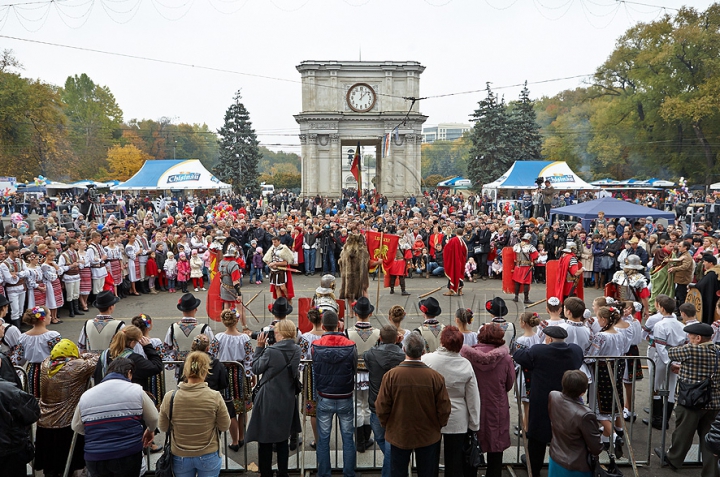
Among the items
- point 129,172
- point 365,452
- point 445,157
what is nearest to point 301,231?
point 365,452

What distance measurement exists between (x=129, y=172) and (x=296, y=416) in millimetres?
74957

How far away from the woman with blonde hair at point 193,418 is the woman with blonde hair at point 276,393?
743mm

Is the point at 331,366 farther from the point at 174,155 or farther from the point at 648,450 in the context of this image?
the point at 174,155

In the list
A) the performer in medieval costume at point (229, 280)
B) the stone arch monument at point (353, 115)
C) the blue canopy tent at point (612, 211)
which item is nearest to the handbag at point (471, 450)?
the performer in medieval costume at point (229, 280)

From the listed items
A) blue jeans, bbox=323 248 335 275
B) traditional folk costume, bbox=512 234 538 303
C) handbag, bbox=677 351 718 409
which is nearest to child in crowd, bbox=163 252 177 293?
blue jeans, bbox=323 248 335 275

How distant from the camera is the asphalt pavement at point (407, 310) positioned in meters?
6.41

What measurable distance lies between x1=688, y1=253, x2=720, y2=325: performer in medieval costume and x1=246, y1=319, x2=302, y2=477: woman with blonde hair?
880 cm

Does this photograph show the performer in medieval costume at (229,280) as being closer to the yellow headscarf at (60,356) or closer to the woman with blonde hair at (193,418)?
the yellow headscarf at (60,356)

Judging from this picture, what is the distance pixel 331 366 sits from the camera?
5770 mm

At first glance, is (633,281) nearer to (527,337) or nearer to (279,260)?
(527,337)

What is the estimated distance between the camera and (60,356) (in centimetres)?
529

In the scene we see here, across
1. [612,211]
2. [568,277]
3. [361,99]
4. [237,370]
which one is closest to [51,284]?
[237,370]

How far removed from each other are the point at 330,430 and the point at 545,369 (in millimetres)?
2332

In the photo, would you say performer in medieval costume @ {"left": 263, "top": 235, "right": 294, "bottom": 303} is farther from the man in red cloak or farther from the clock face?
the clock face
